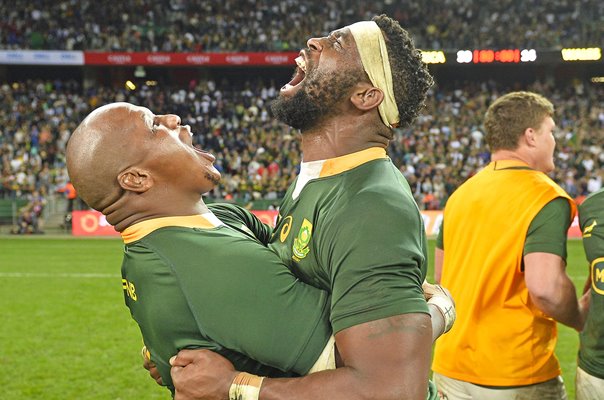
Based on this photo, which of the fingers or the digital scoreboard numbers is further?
the digital scoreboard numbers

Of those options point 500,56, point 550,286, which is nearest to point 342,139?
point 550,286

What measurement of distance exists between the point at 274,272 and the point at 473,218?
1.84 m

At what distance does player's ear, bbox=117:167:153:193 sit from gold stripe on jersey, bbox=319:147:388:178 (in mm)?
528

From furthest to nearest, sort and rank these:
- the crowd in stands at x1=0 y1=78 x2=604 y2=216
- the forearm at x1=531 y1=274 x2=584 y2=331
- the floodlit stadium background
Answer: the crowd in stands at x1=0 y1=78 x2=604 y2=216, the floodlit stadium background, the forearm at x1=531 y1=274 x2=584 y2=331

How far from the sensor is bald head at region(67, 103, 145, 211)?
2.01 meters

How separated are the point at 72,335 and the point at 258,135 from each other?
63.5 feet

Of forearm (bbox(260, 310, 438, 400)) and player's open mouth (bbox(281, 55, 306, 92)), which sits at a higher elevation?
player's open mouth (bbox(281, 55, 306, 92))

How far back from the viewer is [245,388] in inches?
70.7

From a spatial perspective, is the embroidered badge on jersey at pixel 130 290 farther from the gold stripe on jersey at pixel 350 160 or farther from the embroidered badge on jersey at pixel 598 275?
the embroidered badge on jersey at pixel 598 275

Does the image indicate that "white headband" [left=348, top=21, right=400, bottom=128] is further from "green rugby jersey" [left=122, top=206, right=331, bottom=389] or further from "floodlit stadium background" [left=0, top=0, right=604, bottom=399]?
"floodlit stadium background" [left=0, top=0, right=604, bottom=399]

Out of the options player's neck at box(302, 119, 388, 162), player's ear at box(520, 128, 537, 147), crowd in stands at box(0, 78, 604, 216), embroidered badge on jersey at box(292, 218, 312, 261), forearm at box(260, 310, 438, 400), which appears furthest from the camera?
crowd in stands at box(0, 78, 604, 216)

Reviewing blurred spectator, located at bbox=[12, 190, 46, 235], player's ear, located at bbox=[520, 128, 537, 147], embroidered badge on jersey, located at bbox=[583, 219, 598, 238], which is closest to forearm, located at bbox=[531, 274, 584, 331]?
embroidered badge on jersey, located at bbox=[583, 219, 598, 238]

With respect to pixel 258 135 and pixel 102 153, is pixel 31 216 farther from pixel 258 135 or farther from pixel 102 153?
pixel 102 153

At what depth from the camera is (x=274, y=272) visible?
1.88 metres
